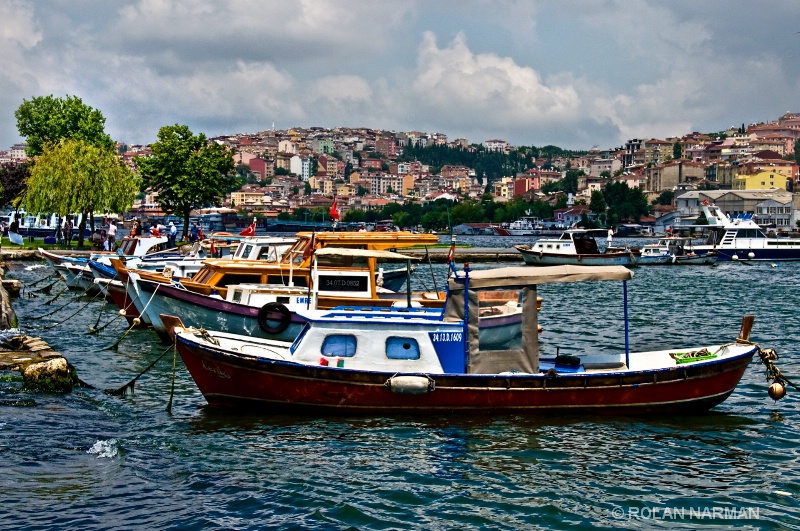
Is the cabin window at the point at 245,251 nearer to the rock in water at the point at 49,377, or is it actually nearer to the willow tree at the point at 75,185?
the rock in water at the point at 49,377

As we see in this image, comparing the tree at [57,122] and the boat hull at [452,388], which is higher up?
the tree at [57,122]

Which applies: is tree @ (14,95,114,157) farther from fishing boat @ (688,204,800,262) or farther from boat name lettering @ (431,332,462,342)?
boat name lettering @ (431,332,462,342)

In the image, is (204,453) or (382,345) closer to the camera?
(204,453)

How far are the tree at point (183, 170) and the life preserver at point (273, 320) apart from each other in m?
42.6

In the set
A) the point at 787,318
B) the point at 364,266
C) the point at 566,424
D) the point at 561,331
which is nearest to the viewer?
the point at 566,424

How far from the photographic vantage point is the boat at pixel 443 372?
1596 centimetres

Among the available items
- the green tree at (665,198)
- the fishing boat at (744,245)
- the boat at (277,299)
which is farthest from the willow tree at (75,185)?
the green tree at (665,198)

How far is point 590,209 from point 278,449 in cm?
17252

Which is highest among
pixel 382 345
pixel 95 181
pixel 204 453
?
pixel 95 181

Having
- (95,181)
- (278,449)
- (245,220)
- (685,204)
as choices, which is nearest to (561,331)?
(278,449)

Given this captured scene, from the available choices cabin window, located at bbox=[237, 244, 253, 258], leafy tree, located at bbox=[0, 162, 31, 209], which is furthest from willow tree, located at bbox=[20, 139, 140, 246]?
cabin window, located at bbox=[237, 244, 253, 258]

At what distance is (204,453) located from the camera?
14.0 metres

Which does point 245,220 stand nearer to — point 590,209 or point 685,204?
point 590,209

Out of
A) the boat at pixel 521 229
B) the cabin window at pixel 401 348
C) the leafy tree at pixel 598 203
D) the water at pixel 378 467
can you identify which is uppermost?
the leafy tree at pixel 598 203
